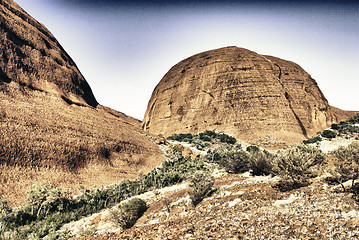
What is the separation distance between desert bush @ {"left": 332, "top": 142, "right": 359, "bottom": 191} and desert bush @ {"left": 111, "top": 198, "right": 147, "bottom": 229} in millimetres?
8290

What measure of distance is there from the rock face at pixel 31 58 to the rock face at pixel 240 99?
25454 mm

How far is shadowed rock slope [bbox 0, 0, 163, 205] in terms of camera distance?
2114cm

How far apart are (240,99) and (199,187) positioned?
143 feet

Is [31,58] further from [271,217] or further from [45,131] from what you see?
[271,217]

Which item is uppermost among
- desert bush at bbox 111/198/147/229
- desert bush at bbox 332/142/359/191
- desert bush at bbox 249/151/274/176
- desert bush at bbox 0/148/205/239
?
desert bush at bbox 332/142/359/191

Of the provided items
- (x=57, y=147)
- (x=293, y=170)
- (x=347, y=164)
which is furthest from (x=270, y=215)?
(x=57, y=147)

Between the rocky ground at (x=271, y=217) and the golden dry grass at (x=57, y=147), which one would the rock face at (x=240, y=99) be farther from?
the rocky ground at (x=271, y=217)

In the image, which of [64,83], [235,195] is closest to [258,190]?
[235,195]

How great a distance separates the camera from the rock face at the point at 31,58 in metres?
30.2

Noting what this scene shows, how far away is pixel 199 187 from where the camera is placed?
951 centimetres

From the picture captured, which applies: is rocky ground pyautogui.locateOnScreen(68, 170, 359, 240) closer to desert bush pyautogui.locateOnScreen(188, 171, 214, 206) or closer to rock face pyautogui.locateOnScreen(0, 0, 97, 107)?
desert bush pyautogui.locateOnScreen(188, 171, 214, 206)

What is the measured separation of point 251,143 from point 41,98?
3645 cm

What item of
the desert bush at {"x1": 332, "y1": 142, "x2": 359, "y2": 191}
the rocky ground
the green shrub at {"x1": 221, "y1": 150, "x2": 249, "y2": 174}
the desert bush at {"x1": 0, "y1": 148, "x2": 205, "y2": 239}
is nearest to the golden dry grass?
the desert bush at {"x1": 0, "y1": 148, "x2": 205, "y2": 239}

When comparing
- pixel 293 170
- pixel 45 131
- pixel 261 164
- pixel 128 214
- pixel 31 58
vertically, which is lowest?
pixel 128 214
